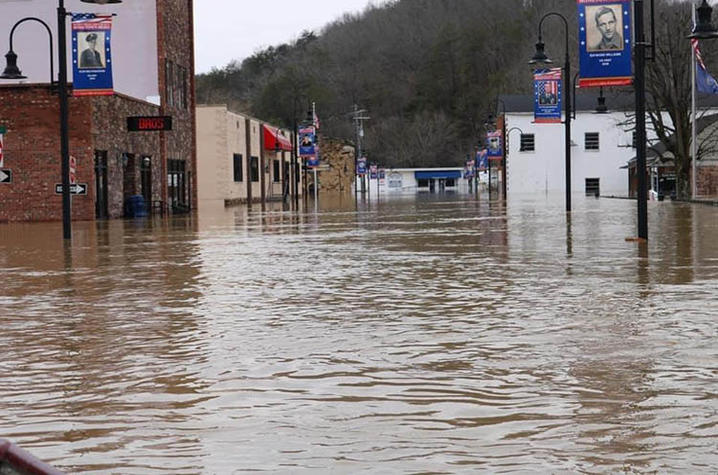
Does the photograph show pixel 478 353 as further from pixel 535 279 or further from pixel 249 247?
pixel 249 247

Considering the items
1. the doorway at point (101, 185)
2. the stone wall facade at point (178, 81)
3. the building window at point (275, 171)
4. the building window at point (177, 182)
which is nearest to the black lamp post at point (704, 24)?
the doorway at point (101, 185)

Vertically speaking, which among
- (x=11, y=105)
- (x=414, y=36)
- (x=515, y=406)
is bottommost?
(x=515, y=406)

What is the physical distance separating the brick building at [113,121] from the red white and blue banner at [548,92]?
15.5 meters

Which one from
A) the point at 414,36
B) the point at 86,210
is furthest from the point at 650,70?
the point at 414,36

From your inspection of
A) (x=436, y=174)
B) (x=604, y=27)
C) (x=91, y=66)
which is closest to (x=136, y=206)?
(x=91, y=66)

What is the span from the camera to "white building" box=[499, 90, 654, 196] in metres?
99.6

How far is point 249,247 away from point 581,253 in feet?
21.4

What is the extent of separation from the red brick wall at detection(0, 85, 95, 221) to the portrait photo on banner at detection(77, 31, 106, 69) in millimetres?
9730

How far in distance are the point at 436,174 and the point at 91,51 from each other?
443 ft

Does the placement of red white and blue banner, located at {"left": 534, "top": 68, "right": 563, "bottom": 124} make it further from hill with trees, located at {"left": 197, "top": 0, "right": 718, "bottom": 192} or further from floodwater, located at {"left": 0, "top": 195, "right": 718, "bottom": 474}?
hill with trees, located at {"left": 197, "top": 0, "right": 718, "bottom": 192}

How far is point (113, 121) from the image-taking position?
138ft

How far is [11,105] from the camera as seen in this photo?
39.1 m

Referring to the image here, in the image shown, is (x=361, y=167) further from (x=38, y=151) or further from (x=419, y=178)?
(x=38, y=151)

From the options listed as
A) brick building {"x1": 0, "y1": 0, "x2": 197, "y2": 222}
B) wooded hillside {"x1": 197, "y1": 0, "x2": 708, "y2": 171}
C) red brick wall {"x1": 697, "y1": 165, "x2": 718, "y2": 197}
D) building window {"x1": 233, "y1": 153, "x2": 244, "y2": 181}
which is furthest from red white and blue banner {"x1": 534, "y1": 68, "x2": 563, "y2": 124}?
wooded hillside {"x1": 197, "y1": 0, "x2": 708, "y2": 171}
